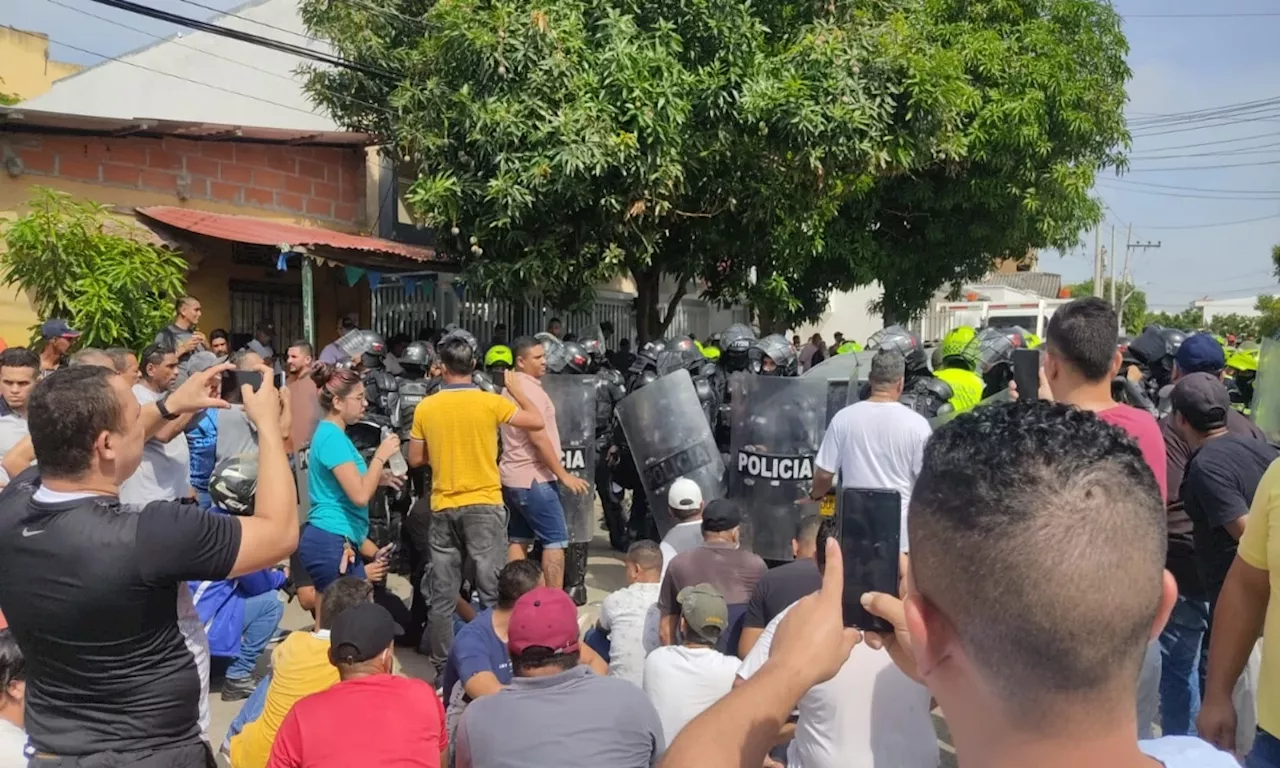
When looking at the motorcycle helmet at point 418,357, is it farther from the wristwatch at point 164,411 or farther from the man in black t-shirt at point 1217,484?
the man in black t-shirt at point 1217,484

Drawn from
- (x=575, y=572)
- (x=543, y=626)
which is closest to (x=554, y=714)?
(x=543, y=626)

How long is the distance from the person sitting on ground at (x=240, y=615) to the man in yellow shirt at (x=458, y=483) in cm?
92

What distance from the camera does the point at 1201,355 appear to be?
5055 millimetres

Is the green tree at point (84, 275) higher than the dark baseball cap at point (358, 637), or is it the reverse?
the green tree at point (84, 275)

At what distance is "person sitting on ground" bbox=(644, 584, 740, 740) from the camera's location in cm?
350

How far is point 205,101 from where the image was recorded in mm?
16453

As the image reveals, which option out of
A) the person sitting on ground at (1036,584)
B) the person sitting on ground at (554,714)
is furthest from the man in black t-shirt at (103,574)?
the person sitting on ground at (1036,584)

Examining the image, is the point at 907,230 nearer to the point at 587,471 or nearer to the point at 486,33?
the point at 486,33

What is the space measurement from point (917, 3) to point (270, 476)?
12261 millimetres

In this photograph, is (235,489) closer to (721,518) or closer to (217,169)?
(721,518)

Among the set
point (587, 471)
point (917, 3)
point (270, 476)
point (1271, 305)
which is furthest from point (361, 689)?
point (1271, 305)

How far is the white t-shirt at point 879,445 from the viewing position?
467 cm

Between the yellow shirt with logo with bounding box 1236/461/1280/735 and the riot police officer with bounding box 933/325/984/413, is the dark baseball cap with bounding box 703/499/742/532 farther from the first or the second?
the riot police officer with bounding box 933/325/984/413

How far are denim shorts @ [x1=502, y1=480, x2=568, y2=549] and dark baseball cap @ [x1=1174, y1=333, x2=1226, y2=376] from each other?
375cm
